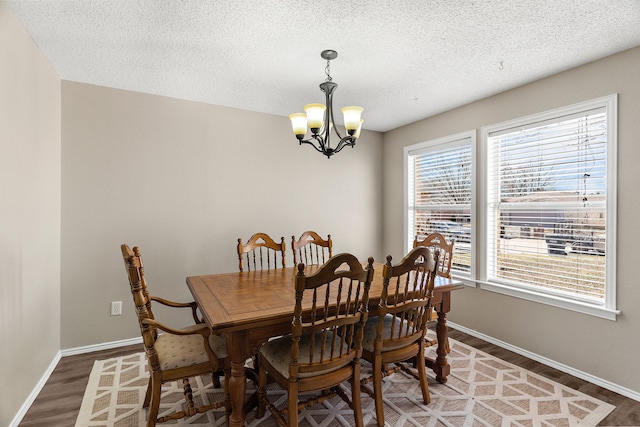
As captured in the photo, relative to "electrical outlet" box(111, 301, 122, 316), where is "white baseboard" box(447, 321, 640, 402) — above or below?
below

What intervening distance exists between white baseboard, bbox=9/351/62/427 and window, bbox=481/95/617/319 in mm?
3751

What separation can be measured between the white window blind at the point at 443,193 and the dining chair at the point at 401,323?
5.70ft

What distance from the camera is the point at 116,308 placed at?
3.12m

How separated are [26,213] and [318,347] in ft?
6.81

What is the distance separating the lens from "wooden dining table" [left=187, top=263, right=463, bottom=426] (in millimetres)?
1721

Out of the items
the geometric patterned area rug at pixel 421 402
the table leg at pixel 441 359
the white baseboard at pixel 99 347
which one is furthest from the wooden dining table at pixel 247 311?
the white baseboard at pixel 99 347

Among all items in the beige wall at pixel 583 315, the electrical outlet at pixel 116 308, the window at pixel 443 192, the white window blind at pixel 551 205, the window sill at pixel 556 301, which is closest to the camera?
the beige wall at pixel 583 315

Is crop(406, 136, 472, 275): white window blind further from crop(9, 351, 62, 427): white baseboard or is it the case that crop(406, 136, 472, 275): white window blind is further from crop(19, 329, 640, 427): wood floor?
crop(9, 351, 62, 427): white baseboard

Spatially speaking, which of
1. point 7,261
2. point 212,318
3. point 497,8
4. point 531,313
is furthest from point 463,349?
point 7,261

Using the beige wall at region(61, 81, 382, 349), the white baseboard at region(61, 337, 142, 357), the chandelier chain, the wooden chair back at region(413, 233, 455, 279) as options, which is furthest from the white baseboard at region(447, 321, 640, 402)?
the white baseboard at region(61, 337, 142, 357)

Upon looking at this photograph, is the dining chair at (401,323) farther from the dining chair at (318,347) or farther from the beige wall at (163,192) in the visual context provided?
the beige wall at (163,192)

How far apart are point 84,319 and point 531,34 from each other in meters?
4.15

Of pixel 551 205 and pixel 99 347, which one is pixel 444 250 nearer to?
pixel 551 205

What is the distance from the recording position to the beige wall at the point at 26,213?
1905 mm
